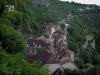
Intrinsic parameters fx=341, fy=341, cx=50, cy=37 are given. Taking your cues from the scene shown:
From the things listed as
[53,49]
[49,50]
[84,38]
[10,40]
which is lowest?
[84,38]

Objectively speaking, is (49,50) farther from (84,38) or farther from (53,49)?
(84,38)

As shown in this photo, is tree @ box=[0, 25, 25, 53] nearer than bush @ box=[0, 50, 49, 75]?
No

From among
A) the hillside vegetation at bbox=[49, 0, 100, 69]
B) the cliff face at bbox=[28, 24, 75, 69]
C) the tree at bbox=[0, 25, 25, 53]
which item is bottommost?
the hillside vegetation at bbox=[49, 0, 100, 69]

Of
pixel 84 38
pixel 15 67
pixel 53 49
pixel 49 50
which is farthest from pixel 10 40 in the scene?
pixel 84 38

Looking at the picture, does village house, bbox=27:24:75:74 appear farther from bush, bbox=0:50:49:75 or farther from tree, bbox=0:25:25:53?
bush, bbox=0:50:49:75

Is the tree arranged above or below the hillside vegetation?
above

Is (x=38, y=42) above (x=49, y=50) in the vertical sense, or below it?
above

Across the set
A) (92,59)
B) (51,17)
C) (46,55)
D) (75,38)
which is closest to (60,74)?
(46,55)

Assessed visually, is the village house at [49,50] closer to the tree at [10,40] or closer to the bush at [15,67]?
the tree at [10,40]

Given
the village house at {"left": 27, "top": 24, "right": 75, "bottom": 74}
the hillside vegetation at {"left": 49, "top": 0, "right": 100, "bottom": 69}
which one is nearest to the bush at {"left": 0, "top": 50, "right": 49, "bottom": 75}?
the village house at {"left": 27, "top": 24, "right": 75, "bottom": 74}

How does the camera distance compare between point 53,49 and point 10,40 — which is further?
point 53,49

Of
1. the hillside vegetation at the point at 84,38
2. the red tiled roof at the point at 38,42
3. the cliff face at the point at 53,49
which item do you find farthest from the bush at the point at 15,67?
the red tiled roof at the point at 38,42
